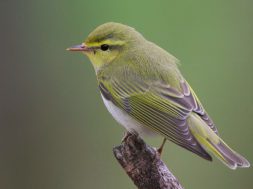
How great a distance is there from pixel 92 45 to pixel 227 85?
2752 mm

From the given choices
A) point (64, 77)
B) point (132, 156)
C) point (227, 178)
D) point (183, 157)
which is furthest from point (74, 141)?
point (132, 156)

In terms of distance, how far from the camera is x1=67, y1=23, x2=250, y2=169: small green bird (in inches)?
189

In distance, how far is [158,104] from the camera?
17.0 ft

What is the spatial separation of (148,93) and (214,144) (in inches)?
30.3

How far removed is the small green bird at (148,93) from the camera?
4.80 metres

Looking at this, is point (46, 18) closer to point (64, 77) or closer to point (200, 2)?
point (64, 77)

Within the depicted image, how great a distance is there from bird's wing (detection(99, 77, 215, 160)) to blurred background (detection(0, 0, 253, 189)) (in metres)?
2.19

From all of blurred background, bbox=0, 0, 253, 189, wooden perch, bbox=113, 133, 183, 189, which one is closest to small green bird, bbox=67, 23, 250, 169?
wooden perch, bbox=113, 133, 183, 189

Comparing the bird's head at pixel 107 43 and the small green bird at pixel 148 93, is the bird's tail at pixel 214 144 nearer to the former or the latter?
the small green bird at pixel 148 93

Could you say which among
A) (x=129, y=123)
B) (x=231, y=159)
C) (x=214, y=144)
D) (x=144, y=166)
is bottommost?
(x=231, y=159)

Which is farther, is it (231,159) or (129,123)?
(129,123)

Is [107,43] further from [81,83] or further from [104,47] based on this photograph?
[81,83]

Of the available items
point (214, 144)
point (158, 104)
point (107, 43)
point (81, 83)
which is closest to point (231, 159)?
point (214, 144)

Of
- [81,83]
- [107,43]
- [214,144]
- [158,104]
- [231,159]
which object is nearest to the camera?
[231,159]
